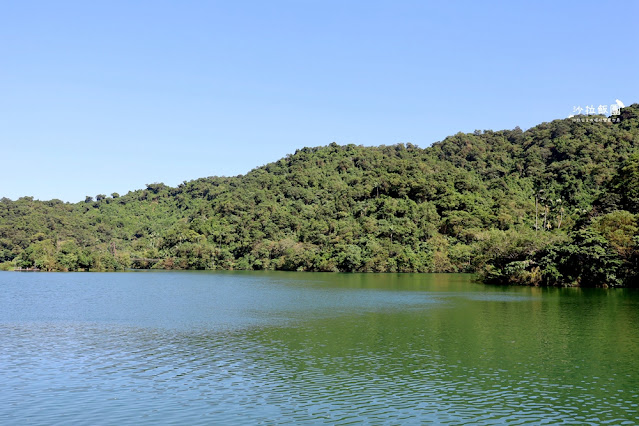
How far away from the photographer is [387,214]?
129500 mm

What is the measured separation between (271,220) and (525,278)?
290ft

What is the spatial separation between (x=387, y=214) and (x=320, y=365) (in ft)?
357

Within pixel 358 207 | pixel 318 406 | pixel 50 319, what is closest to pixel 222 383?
pixel 318 406

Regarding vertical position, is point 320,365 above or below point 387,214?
below

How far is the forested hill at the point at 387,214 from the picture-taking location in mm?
106688

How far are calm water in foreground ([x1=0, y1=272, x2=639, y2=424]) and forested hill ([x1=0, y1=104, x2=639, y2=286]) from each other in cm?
3717

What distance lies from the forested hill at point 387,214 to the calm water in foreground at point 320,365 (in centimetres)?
3717

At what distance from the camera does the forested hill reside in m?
107

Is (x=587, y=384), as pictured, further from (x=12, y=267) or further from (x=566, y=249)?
(x=12, y=267)

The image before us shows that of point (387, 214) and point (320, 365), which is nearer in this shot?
point (320, 365)

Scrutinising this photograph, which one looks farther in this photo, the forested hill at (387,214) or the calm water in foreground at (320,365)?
the forested hill at (387,214)

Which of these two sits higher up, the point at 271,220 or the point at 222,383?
the point at 271,220

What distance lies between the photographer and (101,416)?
50.9 ft

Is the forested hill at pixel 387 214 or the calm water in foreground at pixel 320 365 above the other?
the forested hill at pixel 387 214
